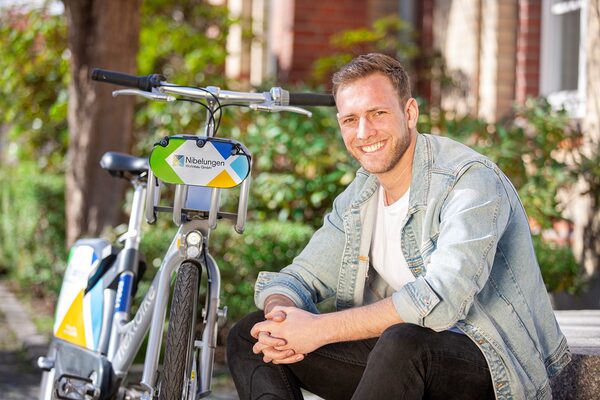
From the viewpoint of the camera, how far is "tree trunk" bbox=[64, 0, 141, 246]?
290 inches

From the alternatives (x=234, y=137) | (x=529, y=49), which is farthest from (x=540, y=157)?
(x=234, y=137)

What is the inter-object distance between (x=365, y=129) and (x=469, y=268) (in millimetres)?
601

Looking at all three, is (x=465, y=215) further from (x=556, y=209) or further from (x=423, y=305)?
(x=556, y=209)

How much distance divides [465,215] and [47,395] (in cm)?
238

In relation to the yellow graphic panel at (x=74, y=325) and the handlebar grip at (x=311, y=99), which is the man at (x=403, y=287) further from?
the yellow graphic panel at (x=74, y=325)

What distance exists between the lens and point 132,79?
3.92 m

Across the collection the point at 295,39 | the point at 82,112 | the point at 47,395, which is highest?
the point at 295,39

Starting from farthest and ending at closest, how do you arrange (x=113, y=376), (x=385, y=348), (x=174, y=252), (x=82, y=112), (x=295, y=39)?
(x=295, y=39) < (x=82, y=112) < (x=113, y=376) < (x=174, y=252) < (x=385, y=348)

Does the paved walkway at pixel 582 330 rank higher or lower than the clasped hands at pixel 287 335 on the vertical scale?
lower

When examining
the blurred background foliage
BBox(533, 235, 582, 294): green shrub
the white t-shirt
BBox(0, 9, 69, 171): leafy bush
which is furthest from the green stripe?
BBox(0, 9, 69, 171): leafy bush

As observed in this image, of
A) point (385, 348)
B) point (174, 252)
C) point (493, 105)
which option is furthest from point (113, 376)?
point (493, 105)

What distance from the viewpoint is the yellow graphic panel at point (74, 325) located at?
4.57 meters

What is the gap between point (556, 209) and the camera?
7109 mm

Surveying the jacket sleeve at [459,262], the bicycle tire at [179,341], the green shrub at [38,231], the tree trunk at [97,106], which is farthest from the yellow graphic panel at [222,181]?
the green shrub at [38,231]
